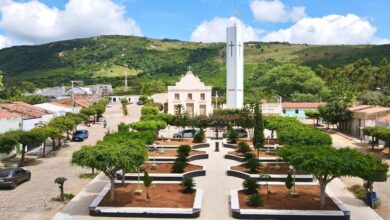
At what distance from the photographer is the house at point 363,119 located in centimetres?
4850

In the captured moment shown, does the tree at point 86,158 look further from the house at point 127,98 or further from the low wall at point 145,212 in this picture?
the house at point 127,98

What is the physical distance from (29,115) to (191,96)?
30.6 meters

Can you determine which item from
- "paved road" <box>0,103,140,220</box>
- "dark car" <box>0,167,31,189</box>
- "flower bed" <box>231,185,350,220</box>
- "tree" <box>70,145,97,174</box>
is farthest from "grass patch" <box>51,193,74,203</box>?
"flower bed" <box>231,185,350,220</box>

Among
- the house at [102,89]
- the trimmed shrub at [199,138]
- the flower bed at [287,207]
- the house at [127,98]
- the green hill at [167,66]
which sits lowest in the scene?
the flower bed at [287,207]

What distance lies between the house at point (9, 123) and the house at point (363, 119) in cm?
3636

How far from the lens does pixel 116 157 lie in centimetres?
1892

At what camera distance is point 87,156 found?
19203mm

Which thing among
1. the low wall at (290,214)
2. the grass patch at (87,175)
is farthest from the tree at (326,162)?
the grass patch at (87,175)

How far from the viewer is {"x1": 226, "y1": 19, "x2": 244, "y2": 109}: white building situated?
6900cm

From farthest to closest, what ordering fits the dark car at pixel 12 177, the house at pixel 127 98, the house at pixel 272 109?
1. the house at pixel 127 98
2. the house at pixel 272 109
3. the dark car at pixel 12 177

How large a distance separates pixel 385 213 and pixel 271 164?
38.5ft

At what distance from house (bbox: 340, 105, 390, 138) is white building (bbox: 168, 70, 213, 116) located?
877 inches

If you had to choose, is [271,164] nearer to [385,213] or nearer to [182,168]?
[182,168]

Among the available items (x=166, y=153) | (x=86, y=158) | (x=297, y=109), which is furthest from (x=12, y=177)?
(x=297, y=109)
